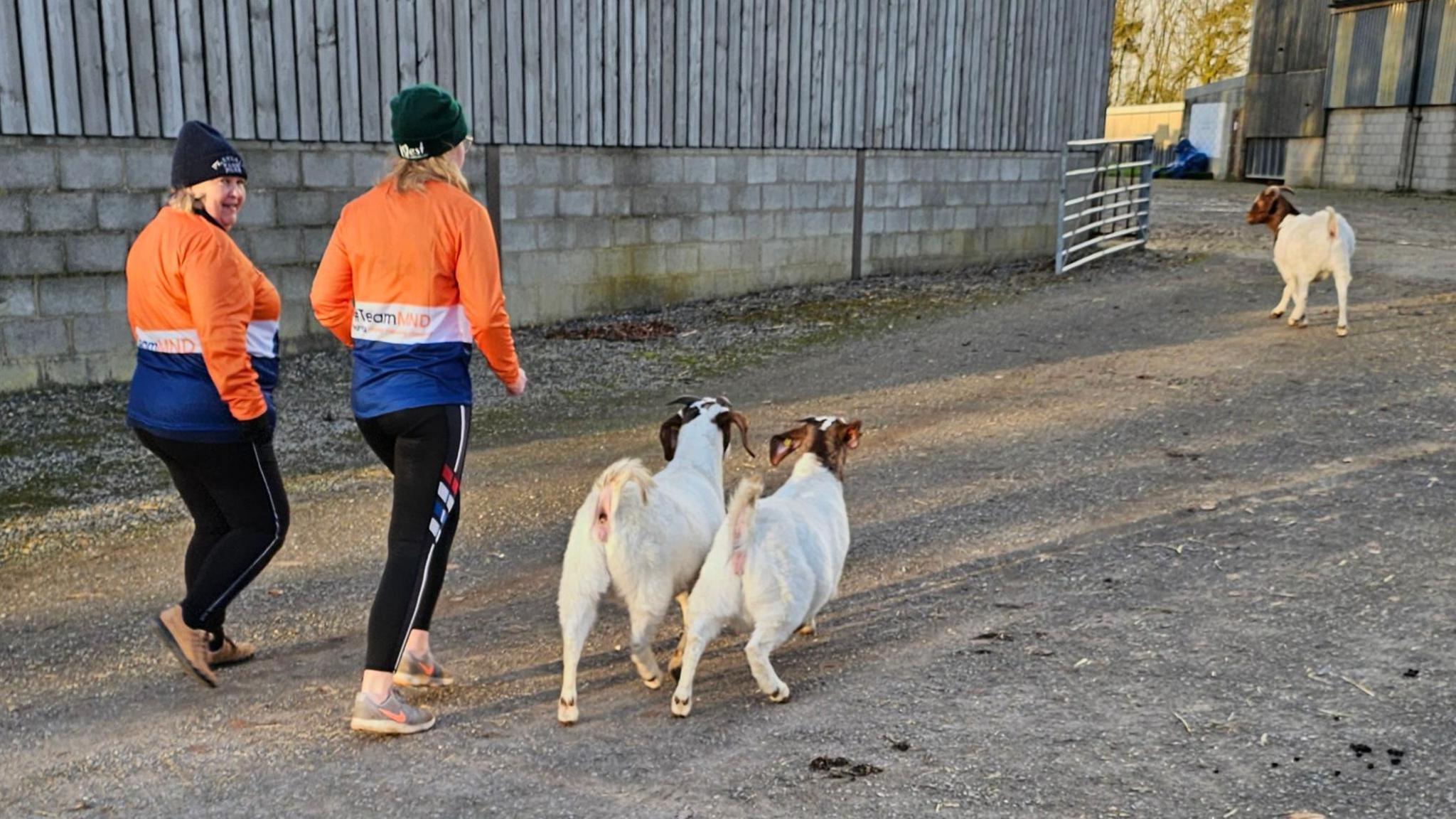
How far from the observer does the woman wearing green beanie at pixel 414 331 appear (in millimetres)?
3705

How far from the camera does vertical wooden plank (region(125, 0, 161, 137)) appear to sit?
8.76 meters

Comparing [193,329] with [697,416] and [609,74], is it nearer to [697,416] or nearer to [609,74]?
[697,416]

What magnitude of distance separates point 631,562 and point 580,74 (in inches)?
338

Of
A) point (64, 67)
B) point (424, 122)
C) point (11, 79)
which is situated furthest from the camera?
point (64, 67)

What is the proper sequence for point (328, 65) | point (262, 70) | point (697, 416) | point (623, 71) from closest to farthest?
point (697, 416)
point (262, 70)
point (328, 65)
point (623, 71)

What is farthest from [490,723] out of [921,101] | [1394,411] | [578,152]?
[921,101]

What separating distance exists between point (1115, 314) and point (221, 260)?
989cm

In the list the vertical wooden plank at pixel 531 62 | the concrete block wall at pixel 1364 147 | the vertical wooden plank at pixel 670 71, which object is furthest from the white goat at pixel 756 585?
the concrete block wall at pixel 1364 147

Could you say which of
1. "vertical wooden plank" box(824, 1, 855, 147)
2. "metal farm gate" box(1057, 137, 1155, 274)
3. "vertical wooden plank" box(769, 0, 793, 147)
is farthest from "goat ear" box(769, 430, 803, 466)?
"metal farm gate" box(1057, 137, 1155, 274)

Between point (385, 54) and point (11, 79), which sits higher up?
point (385, 54)

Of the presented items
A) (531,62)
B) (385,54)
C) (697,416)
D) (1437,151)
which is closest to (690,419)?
(697,416)

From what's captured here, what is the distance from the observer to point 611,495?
394 cm

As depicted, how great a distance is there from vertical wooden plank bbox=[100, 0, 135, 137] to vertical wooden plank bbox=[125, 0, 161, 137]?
0.03 metres

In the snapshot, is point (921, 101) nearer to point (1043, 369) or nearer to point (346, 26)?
point (1043, 369)
